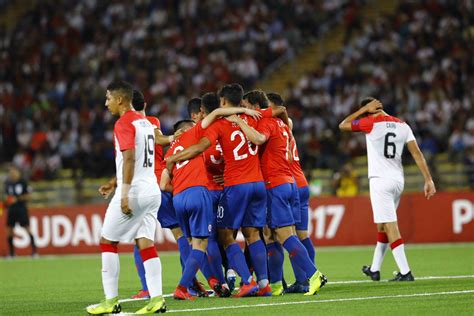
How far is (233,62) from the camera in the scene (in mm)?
32688

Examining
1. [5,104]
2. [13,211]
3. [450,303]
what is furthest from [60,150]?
[450,303]

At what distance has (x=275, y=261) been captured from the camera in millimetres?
12977

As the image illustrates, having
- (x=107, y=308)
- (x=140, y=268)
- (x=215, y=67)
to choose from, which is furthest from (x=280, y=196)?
(x=215, y=67)

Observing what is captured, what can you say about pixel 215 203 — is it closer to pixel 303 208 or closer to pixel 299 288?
pixel 299 288

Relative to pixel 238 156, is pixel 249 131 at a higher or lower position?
higher

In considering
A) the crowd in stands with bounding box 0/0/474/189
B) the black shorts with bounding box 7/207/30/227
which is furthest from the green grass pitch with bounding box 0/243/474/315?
the crowd in stands with bounding box 0/0/474/189

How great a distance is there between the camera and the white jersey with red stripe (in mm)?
14633

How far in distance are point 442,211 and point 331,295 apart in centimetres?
1213

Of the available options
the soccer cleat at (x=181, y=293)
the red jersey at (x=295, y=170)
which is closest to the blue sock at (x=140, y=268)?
the soccer cleat at (x=181, y=293)

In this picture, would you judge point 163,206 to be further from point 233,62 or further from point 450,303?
point 233,62

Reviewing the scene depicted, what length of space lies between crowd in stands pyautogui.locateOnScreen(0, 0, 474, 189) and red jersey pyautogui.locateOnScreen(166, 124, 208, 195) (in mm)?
13869

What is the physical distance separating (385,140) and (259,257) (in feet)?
10.7

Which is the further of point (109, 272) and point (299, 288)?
point (299, 288)

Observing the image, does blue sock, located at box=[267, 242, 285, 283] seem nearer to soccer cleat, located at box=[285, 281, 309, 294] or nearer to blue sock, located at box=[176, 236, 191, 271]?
soccer cleat, located at box=[285, 281, 309, 294]
